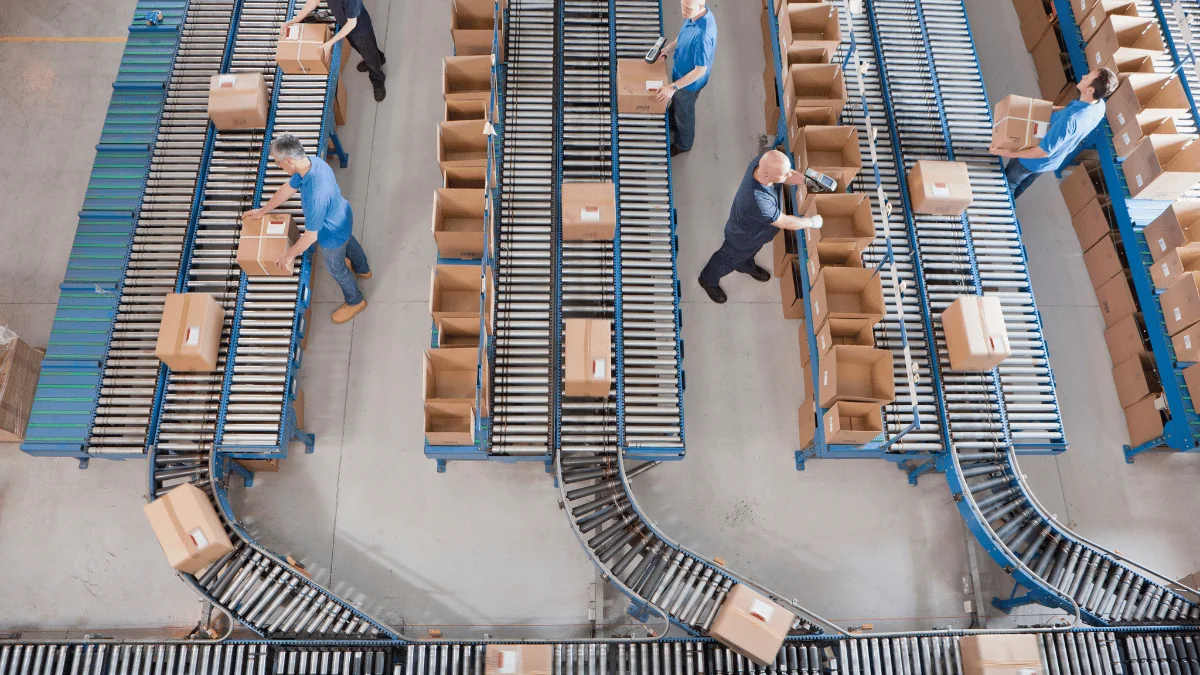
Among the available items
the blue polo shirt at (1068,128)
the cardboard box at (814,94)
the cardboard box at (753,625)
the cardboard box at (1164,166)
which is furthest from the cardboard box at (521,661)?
the cardboard box at (1164,166)

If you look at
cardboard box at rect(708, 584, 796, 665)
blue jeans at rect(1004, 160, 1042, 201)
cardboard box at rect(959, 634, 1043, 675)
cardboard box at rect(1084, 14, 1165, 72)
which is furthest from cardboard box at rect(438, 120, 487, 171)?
cardboard box at rect(1084, 14, 1165, 72)

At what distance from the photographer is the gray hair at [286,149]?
494cm

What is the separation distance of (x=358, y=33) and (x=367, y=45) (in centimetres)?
15

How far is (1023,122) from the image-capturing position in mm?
6379

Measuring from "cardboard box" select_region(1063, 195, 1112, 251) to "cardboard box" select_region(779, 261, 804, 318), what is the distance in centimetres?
306

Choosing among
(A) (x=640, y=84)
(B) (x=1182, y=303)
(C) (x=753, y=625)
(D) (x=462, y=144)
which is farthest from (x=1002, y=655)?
(D) (x=462, y=144)

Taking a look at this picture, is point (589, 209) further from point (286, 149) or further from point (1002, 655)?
point (1002, 655)

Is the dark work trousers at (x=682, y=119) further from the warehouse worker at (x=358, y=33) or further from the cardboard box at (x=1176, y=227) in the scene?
the cardboard box at (x=1176, y=227)

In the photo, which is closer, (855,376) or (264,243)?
(855,376)

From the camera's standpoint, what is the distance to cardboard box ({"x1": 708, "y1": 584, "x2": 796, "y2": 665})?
5.09 meters

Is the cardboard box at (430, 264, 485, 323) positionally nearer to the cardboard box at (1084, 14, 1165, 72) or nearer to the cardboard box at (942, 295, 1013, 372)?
the cardboard box at (942, 295, 1013, 372)

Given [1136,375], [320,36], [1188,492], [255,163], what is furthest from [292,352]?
[1188,492]

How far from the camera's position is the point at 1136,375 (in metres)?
6.45

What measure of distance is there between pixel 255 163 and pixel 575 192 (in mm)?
3010
